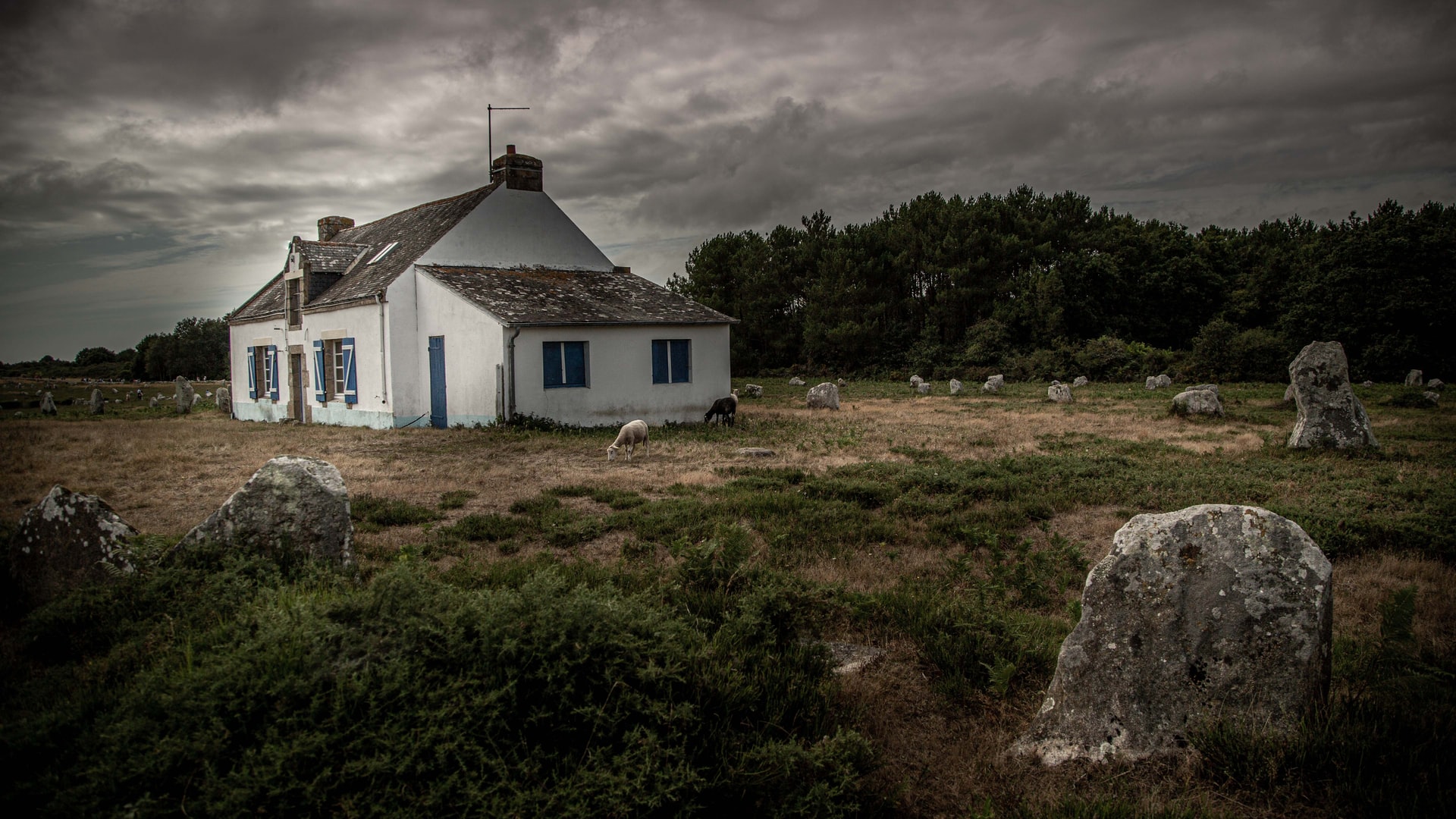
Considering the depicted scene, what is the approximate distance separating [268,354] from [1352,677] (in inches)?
1220

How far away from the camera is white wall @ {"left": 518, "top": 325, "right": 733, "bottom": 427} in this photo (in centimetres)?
1936

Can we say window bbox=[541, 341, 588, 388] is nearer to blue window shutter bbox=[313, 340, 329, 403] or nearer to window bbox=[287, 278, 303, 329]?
blue window shutter bbox=[313, 340, 329, 403]

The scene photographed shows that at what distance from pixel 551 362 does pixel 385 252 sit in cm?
898

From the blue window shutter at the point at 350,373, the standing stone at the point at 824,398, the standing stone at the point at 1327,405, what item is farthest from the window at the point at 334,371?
the standing stone at the point at 1327,405

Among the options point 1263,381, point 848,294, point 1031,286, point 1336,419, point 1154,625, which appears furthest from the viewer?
point 848,294

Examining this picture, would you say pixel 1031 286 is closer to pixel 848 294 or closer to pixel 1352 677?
pixel 848 294

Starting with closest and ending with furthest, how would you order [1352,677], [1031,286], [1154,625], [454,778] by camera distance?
[454,778], [1154,625], [1352,677], [1031,286]

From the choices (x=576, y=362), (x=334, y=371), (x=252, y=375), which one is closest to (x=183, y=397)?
(x=252, y=375)

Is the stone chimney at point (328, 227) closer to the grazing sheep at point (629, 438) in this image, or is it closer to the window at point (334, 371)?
the window at point (334, 371)

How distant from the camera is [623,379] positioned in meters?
20.9

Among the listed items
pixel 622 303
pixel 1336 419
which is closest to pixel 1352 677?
pixel 1336 419

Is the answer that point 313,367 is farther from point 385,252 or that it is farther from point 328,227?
point 328,227

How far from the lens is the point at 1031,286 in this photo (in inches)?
1672

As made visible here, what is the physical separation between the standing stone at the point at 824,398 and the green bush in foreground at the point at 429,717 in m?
21.9
